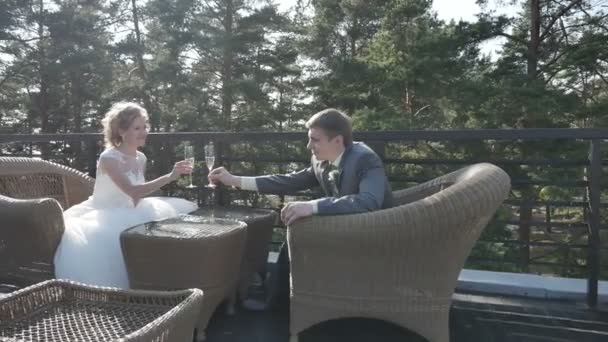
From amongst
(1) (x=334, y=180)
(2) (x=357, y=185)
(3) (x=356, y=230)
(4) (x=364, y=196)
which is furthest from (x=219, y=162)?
(3) (x=356, y=230)

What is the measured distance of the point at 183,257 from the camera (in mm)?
1829

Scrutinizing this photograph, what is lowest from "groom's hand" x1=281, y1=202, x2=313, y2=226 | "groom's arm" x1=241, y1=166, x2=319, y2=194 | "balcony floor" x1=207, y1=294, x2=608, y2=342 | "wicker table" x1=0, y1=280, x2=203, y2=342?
"balcony floor" x1=207, y1=294, x2=608, y2=342

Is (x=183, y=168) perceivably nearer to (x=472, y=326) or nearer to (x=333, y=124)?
(x=333, y=124)

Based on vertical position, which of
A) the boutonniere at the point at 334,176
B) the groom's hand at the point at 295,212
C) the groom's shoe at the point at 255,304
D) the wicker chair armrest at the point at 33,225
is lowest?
the groom's shoe at the point at 255,304

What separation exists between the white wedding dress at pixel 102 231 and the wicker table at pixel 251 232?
24 centimetres

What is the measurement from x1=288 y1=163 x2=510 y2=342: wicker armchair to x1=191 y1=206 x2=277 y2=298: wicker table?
572 mm

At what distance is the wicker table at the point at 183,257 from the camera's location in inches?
71.7

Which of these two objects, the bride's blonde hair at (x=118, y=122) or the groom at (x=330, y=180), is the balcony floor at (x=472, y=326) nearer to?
the groom at (x=330, y=180)

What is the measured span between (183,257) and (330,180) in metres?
0.66

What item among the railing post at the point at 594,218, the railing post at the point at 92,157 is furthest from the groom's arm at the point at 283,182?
the railing post at the point at 92,157

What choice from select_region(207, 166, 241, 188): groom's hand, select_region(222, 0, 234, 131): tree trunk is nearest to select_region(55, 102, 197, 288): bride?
select_region(207, 166, 241, 188): groom's hand

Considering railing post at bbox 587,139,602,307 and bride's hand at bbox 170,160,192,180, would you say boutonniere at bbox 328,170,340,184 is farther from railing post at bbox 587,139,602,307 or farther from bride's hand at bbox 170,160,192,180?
railing post at bbox 587,139,602,307

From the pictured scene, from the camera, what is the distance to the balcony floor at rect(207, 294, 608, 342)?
6.67 ft

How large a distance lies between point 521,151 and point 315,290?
10464 millimetres
